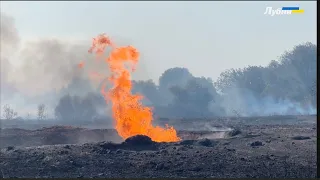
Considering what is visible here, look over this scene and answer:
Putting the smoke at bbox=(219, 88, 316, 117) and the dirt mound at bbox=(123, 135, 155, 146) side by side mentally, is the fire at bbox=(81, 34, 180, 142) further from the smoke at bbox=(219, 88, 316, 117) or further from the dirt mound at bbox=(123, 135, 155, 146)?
the smoke at bbox=(219, 88, 316, 117)

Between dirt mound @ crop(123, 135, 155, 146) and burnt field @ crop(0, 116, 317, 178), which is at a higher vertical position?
dirt mound @ crop(123, 135, 155, 146)

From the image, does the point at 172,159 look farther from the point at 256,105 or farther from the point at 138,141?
the point at 256,105

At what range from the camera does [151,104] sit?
161 m

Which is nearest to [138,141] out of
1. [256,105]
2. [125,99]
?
[125,99]

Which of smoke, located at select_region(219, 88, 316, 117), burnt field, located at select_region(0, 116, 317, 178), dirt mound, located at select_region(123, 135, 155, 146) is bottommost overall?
burnt field, located at select_region(0, 116, 317, 178)

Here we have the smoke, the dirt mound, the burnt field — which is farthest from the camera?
the smoke

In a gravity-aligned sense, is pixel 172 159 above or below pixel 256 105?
below

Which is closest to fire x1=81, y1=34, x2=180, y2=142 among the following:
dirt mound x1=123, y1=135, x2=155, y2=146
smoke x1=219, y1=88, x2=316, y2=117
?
dirt mound x1=123, y1=135, x2=155, y2=146

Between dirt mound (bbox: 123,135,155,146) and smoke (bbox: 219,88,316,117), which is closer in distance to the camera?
dirt mound (bbox: 123,135,155,146)

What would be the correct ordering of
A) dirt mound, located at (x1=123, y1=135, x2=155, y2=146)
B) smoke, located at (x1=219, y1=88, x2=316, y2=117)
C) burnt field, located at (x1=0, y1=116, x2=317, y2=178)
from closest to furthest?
burnt field, located at (x1=0, y1=116, x2=317, y2=178), dirt mound, located at (x1=123, y1=135, x2=155, y2=146), smoke, located at (x1=219, y1=88, x2=316, y2=117)

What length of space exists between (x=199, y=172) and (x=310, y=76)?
116819 millimetres

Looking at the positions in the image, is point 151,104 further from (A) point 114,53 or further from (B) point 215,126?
(A) point 114,53

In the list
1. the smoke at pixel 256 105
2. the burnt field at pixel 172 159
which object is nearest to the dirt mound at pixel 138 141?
the burnt field at pixel 172 159

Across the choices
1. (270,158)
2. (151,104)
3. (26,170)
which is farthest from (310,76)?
(26,170)
